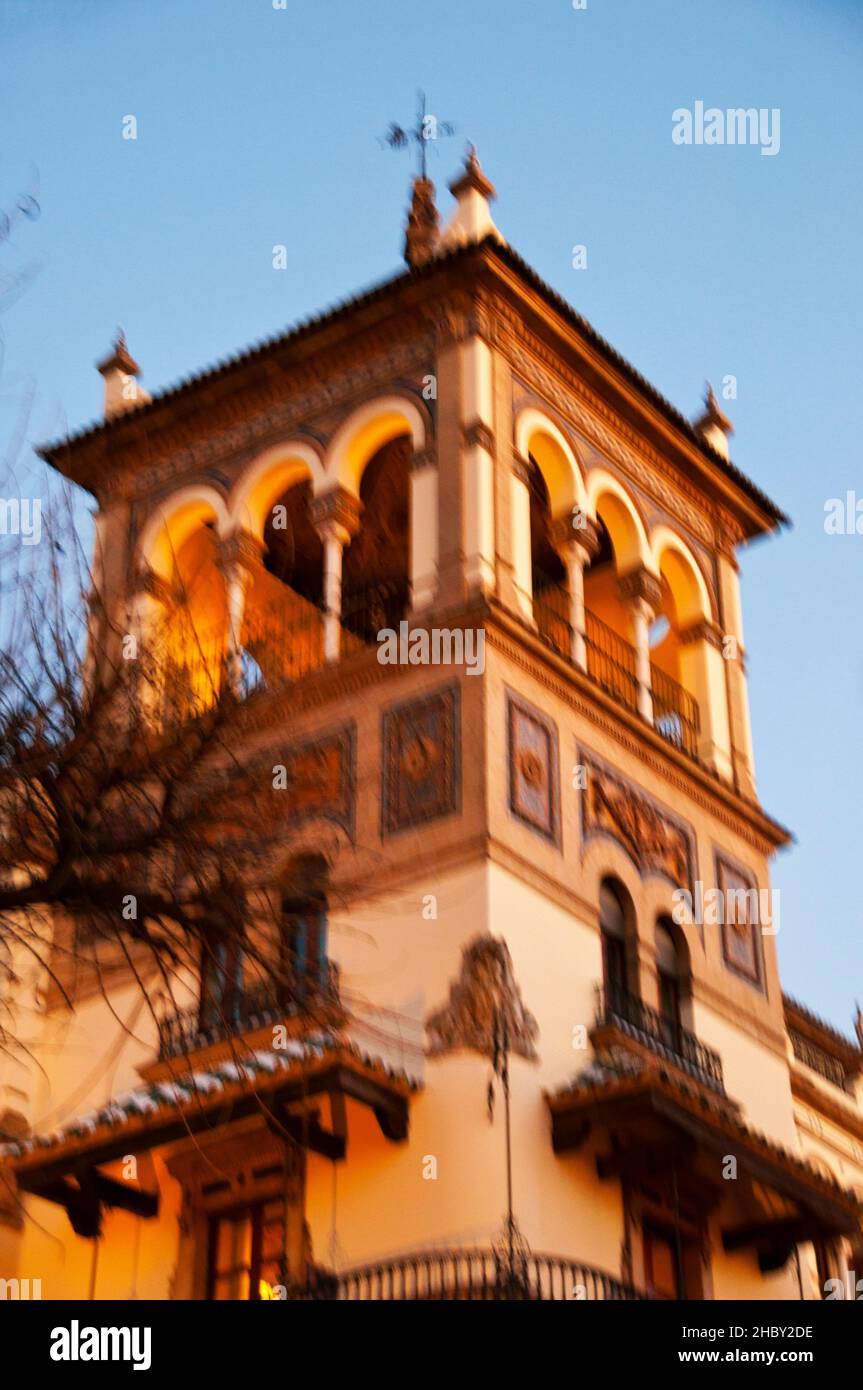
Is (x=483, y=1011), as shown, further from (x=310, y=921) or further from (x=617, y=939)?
(x=617, y=939)

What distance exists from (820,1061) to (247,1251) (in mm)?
9743

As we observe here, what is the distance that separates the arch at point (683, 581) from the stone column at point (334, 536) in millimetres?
3704

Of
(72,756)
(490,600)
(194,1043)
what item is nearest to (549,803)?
(490,600)

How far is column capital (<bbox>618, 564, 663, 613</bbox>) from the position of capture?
25438 millimetres

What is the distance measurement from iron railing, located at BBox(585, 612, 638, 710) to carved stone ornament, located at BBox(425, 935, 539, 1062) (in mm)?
3971

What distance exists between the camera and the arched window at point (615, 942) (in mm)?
22031

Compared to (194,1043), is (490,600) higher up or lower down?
higher up

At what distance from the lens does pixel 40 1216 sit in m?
21.6

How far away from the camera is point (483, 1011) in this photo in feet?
65.6

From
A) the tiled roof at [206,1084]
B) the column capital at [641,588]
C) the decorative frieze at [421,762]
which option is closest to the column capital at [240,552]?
the decorative frieze at [421,762]

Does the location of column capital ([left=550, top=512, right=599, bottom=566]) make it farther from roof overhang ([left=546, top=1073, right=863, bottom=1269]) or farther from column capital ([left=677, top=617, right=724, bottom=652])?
roof overhang ([left=546, top=1073, right=863, bottom=1269])

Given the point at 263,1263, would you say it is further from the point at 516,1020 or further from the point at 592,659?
the point at 592,659
